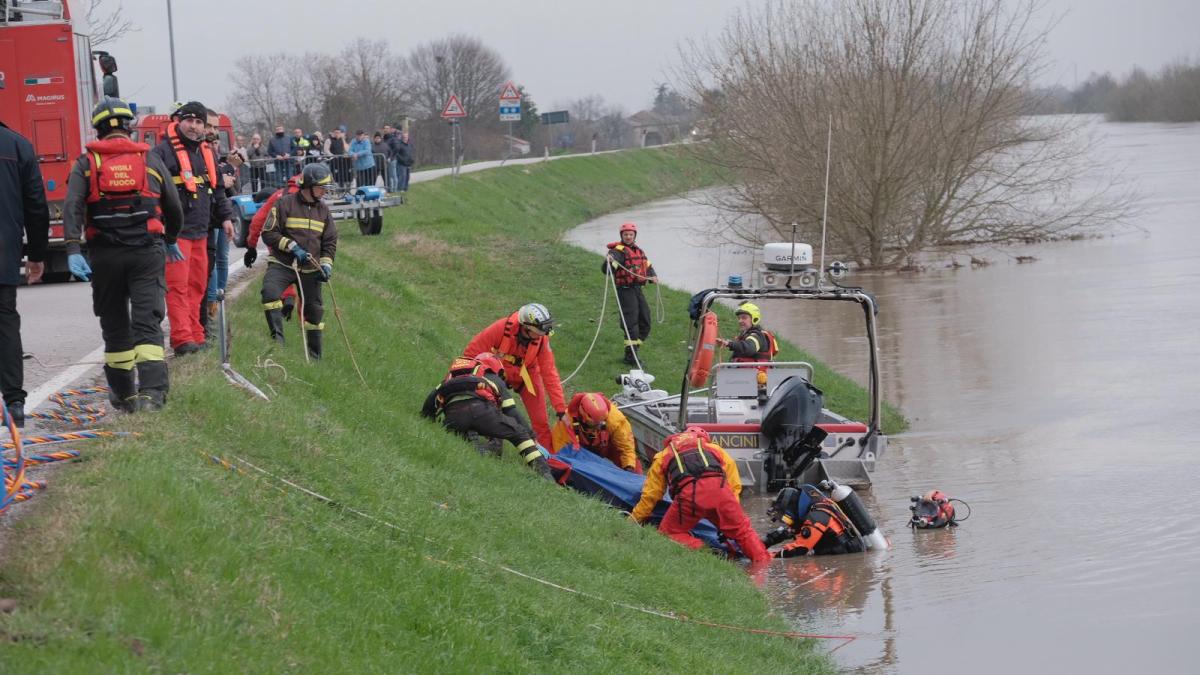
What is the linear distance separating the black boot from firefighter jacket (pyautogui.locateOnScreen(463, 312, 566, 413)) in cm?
138

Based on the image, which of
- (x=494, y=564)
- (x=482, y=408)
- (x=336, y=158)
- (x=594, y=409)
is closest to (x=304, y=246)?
(x=482, y=408)

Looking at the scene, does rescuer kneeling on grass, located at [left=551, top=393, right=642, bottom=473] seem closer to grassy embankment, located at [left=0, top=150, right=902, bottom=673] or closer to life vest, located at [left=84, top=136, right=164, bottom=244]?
grassy embankment, located at [left=0, top=150, right=902, bottom=673]

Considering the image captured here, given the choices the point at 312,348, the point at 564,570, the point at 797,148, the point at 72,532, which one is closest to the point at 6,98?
the point at 312,348

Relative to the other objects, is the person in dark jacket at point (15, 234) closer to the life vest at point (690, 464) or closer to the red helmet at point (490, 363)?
the red helmet at point (490, 363)

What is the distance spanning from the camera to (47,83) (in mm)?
18328

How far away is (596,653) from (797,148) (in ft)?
90.0

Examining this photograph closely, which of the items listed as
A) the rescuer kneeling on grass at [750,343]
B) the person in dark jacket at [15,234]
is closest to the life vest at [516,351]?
the rescuer kneeling on grass at [750,343]

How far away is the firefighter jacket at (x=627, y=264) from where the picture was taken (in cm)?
1862

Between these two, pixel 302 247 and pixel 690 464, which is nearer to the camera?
pixel 690 464

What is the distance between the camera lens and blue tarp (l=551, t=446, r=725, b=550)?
11.5 metres

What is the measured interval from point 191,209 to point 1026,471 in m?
9.39

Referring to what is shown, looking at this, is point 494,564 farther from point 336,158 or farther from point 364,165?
point 364,165

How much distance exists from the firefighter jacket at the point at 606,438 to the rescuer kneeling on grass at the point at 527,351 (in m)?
0.17

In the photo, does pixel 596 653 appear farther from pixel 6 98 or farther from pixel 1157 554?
pixel 6 98
